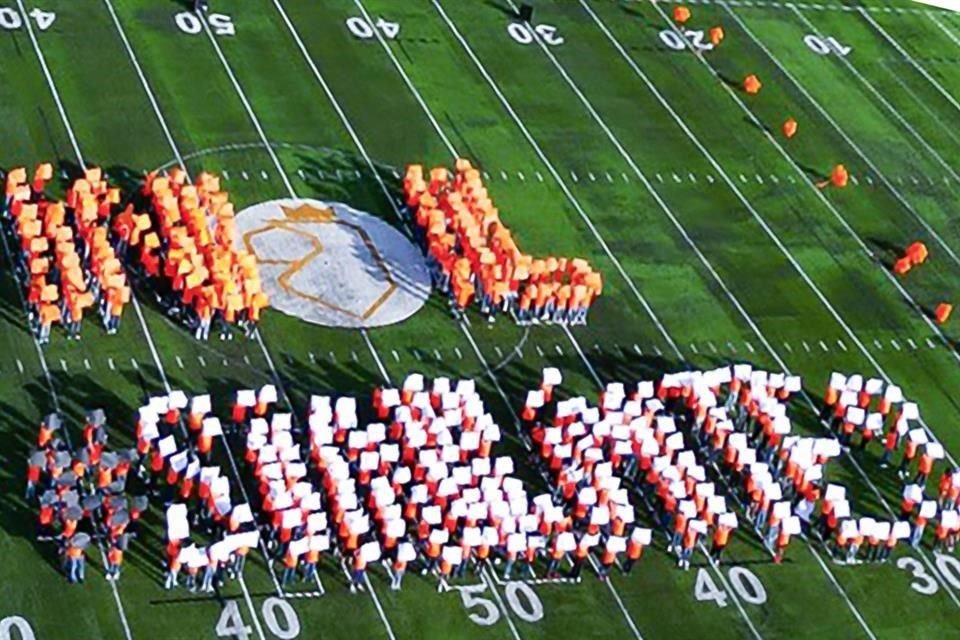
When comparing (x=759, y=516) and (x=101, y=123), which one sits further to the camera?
(x=101, y=123)

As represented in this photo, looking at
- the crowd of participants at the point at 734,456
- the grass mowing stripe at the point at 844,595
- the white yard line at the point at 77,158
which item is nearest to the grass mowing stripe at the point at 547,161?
the crowd of participants at the point at 734,456

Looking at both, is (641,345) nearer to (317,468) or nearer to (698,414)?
(698,414)

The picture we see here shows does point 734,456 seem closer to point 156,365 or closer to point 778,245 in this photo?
point 778,245

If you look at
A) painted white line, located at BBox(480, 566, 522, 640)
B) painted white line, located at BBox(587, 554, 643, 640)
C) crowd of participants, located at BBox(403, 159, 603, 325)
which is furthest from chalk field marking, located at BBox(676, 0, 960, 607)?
painted white line, located at BBox(480, 566, 522, 640)

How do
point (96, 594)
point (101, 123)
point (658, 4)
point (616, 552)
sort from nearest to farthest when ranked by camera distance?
point (96, 594) < point (616, 552) < point (101, 123) < point (658, 4)

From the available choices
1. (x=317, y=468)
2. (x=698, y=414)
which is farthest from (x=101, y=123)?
(x=698, y=414)
